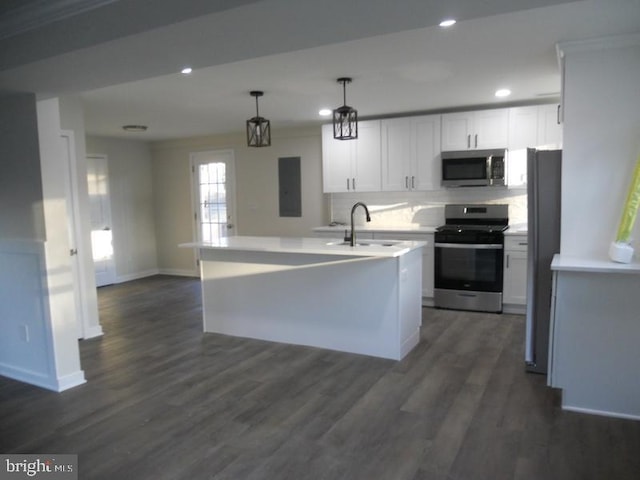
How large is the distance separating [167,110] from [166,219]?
3.18 meters

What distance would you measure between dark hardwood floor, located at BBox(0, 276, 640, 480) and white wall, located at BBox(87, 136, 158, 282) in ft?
11.8

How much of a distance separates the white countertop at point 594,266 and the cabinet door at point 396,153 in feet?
9.79

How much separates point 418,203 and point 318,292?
8.38 feet

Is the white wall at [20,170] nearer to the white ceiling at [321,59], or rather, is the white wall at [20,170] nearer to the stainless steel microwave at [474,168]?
the white ceiling at [321,59]

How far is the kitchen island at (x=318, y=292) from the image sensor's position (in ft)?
12.5

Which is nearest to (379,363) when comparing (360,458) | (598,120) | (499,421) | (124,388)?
(499,421)

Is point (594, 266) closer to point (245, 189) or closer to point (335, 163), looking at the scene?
point (335, 163)

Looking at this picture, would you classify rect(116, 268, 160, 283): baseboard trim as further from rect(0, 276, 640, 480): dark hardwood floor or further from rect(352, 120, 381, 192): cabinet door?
rect(352, 120, 381, 192): cabinet door

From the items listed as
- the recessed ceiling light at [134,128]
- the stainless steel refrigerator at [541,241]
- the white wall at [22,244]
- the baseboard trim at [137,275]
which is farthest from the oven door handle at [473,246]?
the baseboard trim at [137,275]

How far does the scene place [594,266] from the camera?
8.95 feet

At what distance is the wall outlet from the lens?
3482 mm

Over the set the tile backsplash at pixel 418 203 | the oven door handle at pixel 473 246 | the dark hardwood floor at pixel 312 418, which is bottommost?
the dark hardwood floor at pixel 312 418

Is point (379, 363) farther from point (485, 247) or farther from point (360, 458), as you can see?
point (485, 247)

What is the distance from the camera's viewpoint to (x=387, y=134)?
5.80 meters
